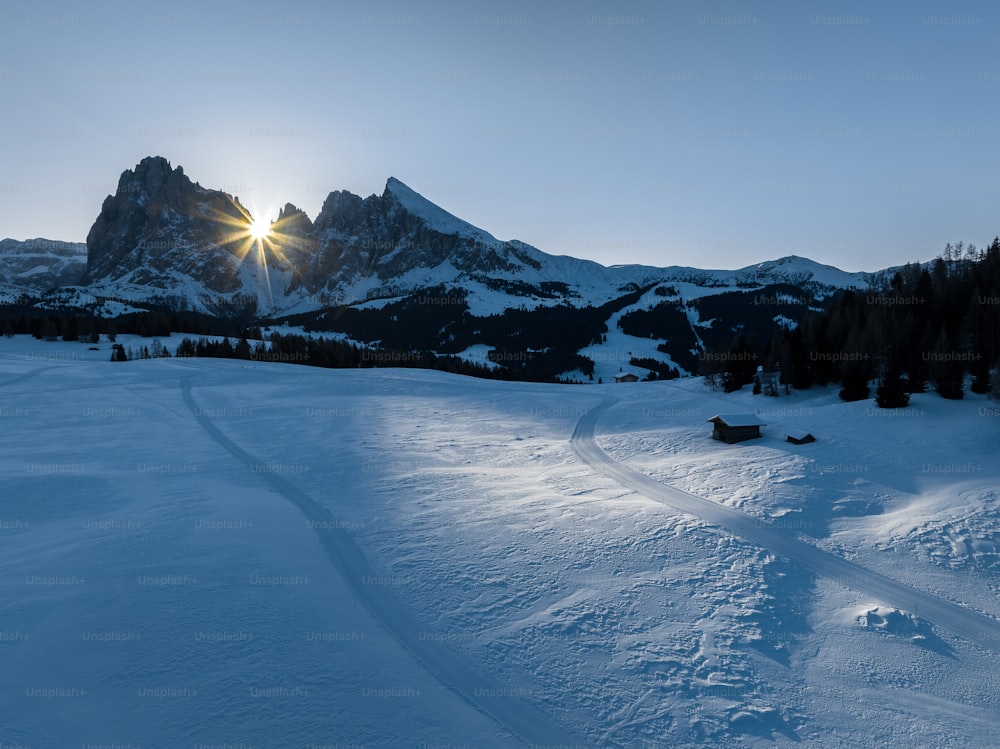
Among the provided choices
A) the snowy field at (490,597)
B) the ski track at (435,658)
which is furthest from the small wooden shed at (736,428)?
the ski track at (435,658)

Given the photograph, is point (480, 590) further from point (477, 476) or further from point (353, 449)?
point (353, 449)

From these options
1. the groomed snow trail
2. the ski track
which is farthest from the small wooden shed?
the ski track

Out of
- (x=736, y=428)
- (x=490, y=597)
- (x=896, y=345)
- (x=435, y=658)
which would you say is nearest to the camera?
(x=435, y=658)

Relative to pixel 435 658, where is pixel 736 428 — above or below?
above

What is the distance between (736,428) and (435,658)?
31753mm

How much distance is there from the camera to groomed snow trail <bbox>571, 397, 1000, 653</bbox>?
13.1 meters

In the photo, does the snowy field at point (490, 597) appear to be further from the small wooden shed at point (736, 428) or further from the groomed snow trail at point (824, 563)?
the small wooden shed at point (736, 428)

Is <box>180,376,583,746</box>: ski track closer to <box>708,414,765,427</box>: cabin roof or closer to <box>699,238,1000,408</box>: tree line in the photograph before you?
<box>708,414,765,427</box>: cabin roof

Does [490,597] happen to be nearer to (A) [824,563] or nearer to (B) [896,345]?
(A) [824,563]

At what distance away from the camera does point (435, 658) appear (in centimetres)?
1038

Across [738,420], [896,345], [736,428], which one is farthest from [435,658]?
[896,345]

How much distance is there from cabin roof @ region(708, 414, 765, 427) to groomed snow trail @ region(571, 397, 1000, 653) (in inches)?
459

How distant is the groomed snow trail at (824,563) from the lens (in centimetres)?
1312

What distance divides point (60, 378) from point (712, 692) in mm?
72671
